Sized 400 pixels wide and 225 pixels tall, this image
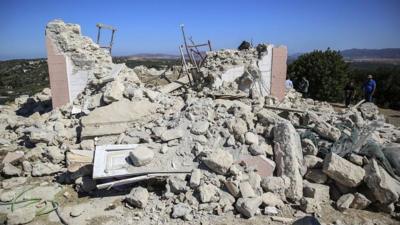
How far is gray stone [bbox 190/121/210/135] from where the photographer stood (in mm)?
5922

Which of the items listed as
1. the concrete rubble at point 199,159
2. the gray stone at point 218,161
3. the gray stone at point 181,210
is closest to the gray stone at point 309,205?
the concrete rubble at point 199,159

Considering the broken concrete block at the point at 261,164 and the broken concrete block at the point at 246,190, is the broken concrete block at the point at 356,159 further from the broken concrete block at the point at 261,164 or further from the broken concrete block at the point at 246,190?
the broken concrete block at the point at 246,190

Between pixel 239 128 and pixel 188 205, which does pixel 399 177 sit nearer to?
pixel 239 128

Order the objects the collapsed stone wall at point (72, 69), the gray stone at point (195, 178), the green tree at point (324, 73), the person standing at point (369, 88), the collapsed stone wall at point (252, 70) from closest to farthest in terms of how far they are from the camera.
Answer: the gray stone at point (195, 178), the collapsed stone wall at point (72, 69), the collapsed stone wall at point (252, 70), the person standing at point (369, 88), the green tree at point (324, 73)

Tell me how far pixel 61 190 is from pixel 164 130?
2360 millimetres

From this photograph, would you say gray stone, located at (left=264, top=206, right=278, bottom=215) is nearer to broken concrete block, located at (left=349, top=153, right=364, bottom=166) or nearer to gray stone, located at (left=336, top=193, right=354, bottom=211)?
gray stone, located at (left=336, top=193, right=354, bottom=211)

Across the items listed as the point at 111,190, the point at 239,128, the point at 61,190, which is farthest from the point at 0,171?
the point at 239,128

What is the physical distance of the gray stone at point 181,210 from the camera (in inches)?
177

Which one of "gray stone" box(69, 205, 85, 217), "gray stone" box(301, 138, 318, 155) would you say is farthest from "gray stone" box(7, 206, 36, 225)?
"gray stone" box(301, 138, 318, 155)

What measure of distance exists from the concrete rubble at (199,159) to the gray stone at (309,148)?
2 centimetres

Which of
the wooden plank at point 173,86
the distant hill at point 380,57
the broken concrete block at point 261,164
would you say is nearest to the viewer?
the broken concrete block at point 261,164

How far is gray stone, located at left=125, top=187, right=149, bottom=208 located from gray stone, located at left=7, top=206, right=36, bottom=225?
1.54 meters

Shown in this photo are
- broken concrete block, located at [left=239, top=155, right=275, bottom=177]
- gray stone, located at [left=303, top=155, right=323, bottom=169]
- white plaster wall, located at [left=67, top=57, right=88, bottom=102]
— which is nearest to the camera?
broken concrete block, located at [left=239, top=155, right=275, bottom=177]

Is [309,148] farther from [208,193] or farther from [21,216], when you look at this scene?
[21,216]
